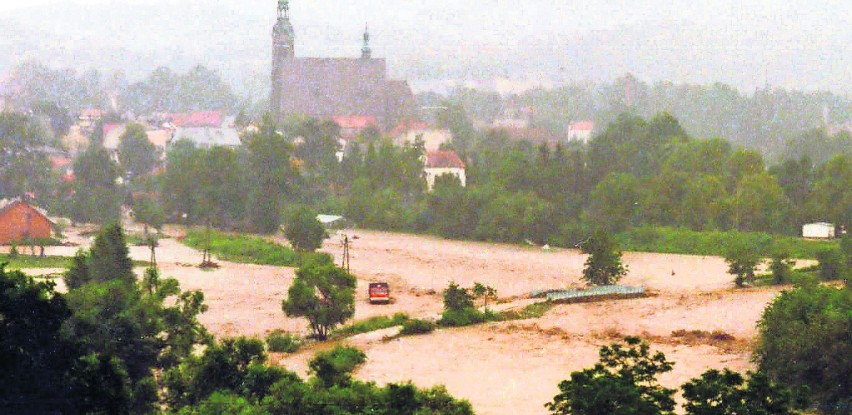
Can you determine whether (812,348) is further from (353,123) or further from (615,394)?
(353,123)

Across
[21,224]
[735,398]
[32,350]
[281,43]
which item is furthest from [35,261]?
[281,43]

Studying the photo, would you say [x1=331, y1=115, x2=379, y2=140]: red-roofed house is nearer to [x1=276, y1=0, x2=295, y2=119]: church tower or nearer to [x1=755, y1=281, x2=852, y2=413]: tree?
[x1=276, y1=0, x2=295, y2=119]: church tower

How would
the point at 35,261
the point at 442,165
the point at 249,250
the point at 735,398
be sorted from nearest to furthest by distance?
the point at 735,398 < the point at 35,261 < the point at 249,250 < the point at 442,165

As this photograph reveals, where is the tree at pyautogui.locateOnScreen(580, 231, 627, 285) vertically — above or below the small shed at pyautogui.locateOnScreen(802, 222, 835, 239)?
below

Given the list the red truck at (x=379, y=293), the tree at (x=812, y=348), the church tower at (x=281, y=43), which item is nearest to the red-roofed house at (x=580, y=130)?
the church tower at (x=281, y=43)

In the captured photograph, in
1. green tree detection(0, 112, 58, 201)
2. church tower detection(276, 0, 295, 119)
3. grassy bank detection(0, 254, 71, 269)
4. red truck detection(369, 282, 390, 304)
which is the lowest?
red truck detection(369, 282, 390, 304)

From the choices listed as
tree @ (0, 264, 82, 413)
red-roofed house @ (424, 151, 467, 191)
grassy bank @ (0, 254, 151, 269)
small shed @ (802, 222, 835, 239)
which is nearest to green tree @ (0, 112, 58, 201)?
grassy bank @ (0, 254, 151, 269)
